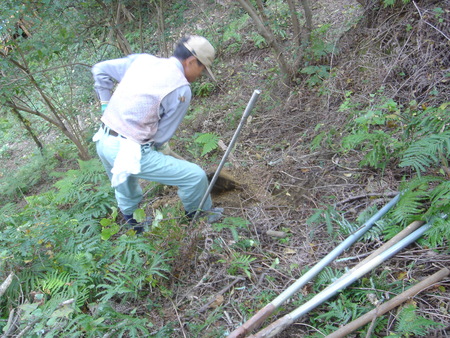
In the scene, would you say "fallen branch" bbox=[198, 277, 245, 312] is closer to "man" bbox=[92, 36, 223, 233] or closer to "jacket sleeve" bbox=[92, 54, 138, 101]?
"man" bbox=[92, 36, 223, 233]

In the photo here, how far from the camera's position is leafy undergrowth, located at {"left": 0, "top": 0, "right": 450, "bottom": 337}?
2.30m

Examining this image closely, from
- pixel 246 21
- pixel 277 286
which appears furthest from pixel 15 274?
pixel 246 21

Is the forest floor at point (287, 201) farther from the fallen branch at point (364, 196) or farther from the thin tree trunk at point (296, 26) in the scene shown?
the thin tree trunk at point (296, 26)

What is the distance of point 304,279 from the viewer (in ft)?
7.86

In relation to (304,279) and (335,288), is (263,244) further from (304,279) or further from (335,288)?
(335,288)

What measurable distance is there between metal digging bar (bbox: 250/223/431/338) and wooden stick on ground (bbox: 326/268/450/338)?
8.8 inches

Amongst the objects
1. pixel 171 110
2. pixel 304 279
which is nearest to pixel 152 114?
pixel 171 110

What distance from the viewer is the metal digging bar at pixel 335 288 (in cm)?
214

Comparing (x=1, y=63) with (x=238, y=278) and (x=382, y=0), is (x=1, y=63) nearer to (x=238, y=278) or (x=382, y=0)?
(x=238, y=278)

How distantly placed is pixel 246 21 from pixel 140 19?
2.42 meters

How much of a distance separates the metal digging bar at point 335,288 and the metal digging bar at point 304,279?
0.08 meters

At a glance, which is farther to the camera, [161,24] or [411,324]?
[161,24]

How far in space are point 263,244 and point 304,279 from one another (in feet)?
2.28

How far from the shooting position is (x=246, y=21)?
280 inches
